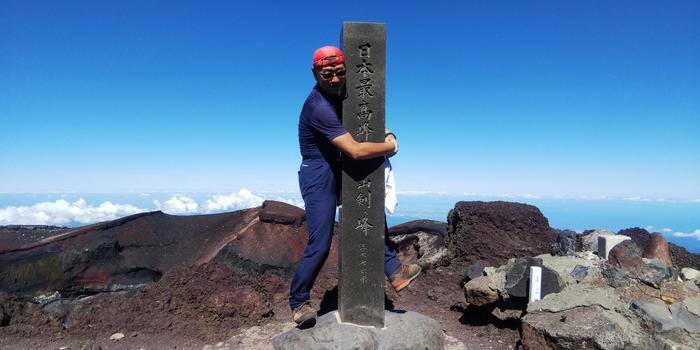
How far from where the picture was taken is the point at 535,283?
6.01 metres

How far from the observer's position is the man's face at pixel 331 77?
4861 millimetres

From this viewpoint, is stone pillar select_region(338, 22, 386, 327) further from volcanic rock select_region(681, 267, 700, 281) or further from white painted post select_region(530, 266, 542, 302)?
volcanic rock select_region(681, 267, 700, 281)

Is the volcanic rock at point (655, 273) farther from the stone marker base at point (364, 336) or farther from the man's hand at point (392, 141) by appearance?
the man's hand at point (392, 141)

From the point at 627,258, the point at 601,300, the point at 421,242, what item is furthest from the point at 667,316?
the point at 421,242

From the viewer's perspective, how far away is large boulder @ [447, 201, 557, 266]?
788cm

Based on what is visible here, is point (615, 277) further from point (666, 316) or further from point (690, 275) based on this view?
point (690, 275)

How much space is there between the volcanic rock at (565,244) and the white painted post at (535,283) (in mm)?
1492

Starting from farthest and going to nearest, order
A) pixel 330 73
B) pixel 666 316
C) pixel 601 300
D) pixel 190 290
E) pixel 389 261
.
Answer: pixel 190 290
pixel 389 261
pixel 601 300
pixel 666 316
pixel 330 73

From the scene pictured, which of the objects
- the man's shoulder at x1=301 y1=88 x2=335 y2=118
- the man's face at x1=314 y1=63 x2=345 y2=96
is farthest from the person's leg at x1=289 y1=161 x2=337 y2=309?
the man's face at x1=314 y1=63 x2=345 y2=96

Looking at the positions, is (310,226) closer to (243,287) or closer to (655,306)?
(243,287)

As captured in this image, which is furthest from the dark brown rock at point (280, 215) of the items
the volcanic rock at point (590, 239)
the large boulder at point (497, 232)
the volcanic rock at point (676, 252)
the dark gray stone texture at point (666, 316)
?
the volcanic rock at point (676, 252)

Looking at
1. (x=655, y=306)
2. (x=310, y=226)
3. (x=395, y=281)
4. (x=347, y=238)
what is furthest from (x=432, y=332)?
(x=655, y=306)

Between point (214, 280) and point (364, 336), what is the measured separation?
147 inches

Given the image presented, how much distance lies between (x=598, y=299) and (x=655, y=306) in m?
0.67
